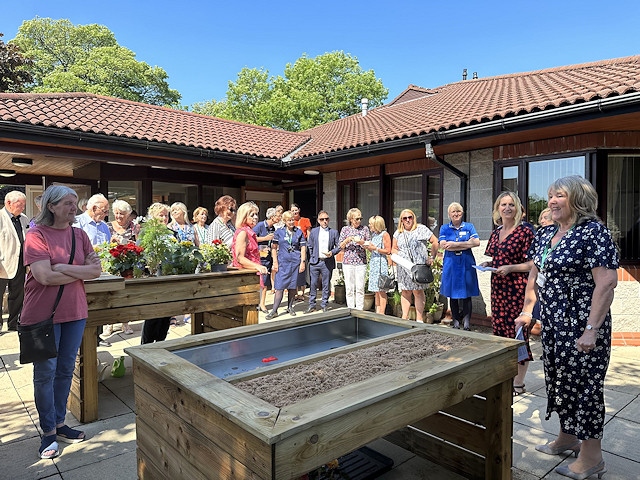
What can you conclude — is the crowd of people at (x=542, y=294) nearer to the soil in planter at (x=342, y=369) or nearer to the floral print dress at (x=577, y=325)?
the floral print dress at (x=577, y=325)

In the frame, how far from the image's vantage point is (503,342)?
232 centimetres

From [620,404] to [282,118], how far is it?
1281 inches

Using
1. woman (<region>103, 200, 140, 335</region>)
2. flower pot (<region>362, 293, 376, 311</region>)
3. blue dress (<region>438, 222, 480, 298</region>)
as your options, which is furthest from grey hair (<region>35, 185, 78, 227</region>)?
flower pot (<region>362, 293, 376, 311</region>)

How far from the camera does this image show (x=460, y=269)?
5559mm

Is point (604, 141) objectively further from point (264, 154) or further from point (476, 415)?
point (264, 154)

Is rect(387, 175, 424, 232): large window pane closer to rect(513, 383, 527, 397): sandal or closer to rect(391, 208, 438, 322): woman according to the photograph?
rect(391, 208, 438, 322): woman

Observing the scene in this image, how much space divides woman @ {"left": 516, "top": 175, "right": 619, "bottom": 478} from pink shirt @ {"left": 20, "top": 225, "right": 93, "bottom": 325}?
303 cm

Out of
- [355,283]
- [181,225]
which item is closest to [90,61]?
[181,225]

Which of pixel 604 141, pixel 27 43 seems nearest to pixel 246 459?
pixel 604 141

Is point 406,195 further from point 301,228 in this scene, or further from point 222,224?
point 222,224

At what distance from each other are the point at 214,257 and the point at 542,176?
4677 millimetres

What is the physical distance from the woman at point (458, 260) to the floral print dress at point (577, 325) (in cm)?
290

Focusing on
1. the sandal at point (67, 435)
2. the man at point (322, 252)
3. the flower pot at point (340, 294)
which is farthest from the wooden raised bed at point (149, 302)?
the flower pot at point (340, 294)

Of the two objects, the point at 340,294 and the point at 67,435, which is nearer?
the point at 67,435
